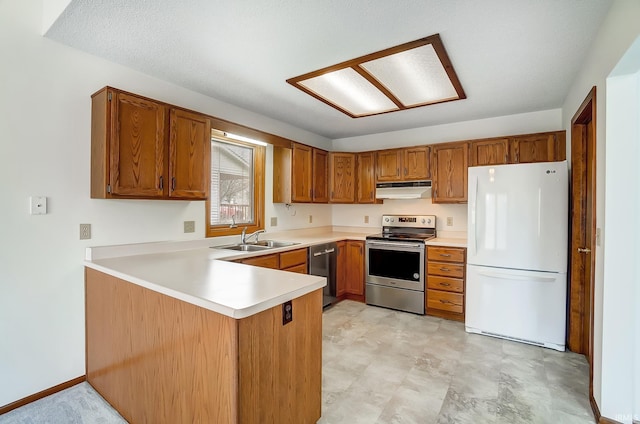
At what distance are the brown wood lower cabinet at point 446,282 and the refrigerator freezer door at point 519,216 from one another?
10.0 inches

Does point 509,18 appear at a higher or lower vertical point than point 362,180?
higher

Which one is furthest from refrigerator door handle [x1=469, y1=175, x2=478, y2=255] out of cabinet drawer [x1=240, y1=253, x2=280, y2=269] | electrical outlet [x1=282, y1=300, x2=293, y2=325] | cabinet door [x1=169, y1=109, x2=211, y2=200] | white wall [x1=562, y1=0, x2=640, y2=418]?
cabinet door [x1=169, y1=109, x2=211, y2=200]

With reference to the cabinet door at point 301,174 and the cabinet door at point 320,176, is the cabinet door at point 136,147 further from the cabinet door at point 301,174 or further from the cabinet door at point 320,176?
the cabinet door at point 320,176

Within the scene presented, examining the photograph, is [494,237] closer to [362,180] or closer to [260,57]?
[362,180]

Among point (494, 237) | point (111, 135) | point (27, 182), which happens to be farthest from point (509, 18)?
point (27, 182)

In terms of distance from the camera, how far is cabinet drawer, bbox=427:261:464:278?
336 cm

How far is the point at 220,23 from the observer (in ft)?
6.04

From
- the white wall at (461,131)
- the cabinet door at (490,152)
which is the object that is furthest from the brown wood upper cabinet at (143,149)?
the cabinet door at (490,152)

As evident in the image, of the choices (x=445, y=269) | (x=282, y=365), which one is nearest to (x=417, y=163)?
(x=445, y=269)

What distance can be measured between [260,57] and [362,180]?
2467 millimetres

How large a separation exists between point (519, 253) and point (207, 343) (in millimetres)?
2810

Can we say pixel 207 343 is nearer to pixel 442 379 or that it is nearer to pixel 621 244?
pixel 442 379

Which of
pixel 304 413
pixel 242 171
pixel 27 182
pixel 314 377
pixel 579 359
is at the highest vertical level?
pixel 242 171

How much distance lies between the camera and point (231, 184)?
11.5ft
